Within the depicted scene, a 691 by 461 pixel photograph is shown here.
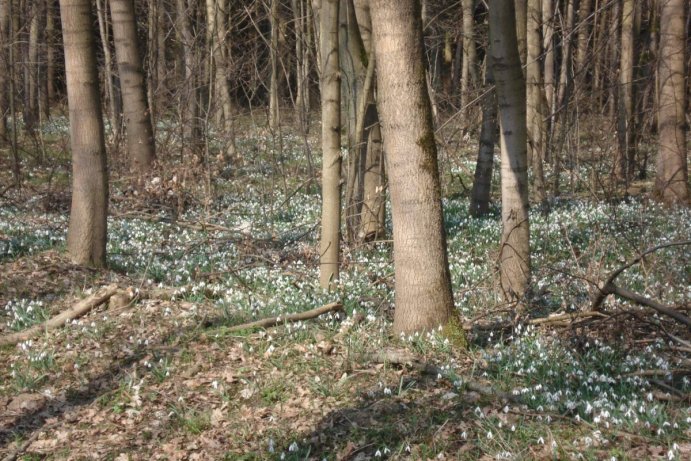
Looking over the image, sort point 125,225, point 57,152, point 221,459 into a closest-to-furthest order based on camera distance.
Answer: point 221,459, point 125,225, point 57,152

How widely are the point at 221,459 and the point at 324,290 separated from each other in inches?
154

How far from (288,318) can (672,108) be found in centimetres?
1084

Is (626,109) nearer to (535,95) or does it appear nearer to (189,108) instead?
(535,95)

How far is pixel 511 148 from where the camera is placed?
901 centimetres

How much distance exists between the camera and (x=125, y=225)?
1361 cm

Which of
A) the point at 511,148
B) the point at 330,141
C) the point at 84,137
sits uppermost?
the point at 84,137

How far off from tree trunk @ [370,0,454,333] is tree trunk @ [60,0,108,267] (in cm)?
415

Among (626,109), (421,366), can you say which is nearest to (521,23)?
(626,109)

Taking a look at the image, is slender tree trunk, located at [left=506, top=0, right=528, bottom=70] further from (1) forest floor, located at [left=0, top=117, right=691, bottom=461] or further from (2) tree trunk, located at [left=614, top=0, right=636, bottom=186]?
(1) forest floor, located at [left=0, top=117, right=691, bottom=461]

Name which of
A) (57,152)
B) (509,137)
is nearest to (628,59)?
(509,137)

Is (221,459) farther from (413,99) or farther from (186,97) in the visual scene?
(186,97)

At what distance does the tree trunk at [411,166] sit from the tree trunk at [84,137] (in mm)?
4149

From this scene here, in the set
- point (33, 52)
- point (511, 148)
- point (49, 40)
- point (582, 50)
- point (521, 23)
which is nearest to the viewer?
point (511, 148)

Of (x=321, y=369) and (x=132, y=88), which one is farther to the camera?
(x=132, y=88)
